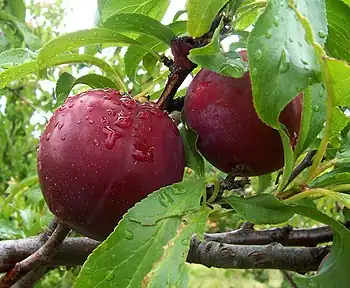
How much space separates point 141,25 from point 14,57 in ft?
0.53

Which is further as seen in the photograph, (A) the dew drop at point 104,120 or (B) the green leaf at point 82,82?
(B) the green leaf at point 82,82

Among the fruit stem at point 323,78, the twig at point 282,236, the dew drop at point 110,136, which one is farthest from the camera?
the twig at point 282,236

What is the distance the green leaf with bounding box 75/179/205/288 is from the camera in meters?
0.54

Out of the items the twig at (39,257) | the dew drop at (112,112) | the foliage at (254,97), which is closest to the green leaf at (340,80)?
the foliage at (254,97)

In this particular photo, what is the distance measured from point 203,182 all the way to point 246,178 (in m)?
0.06

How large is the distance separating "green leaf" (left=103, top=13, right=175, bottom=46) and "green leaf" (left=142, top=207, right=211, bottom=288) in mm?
213

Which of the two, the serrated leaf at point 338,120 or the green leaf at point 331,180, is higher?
the serrated leaf at point 338,120

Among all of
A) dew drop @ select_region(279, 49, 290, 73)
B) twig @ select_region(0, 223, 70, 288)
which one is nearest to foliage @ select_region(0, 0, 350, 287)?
dew drop @ select_region(279, 49, 290, 73)

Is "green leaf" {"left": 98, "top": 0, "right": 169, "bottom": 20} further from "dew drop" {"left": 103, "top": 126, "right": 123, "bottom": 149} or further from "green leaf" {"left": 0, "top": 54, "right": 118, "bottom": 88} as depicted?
"dew drop" {"left": 103, "top": 126, "right": 123, "bottom": 149}

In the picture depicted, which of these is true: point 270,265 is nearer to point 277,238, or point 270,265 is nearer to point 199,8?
point 277,238

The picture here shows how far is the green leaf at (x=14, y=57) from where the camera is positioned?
0.72 meters

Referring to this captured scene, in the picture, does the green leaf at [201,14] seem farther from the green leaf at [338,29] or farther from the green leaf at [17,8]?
the green leaf at [17,8]

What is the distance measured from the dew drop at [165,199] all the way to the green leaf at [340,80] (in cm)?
18

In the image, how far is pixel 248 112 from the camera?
0.61 metres
